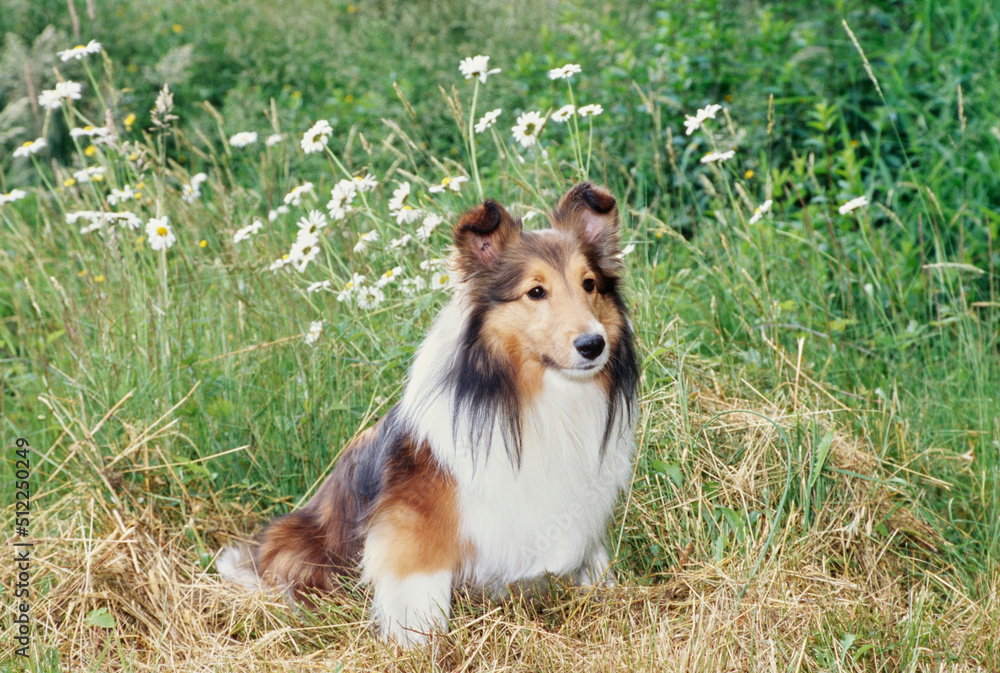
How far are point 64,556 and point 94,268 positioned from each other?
203 centimetres

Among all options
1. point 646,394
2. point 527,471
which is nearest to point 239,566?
point 527,471

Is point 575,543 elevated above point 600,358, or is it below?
below

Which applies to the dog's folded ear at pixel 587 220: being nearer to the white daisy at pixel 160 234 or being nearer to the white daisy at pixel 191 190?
the white daisy at pixel 160 234

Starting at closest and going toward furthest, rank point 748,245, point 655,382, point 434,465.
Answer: point 434,465 → point 655,382 → point 748,245

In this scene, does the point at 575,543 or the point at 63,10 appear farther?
the point at 63,10

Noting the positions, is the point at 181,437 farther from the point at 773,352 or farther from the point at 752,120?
the point at 752,120

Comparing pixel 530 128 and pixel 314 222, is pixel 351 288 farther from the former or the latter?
pixel 530 128

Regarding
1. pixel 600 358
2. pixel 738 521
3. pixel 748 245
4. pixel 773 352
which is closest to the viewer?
pixel 600 358

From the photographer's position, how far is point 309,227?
3891mm

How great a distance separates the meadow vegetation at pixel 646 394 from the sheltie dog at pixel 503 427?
20 centimetres

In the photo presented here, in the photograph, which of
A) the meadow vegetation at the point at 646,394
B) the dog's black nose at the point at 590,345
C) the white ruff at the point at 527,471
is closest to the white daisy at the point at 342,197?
the meadow vegetation at the point at 646,394

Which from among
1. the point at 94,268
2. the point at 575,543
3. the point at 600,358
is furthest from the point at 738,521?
the point at 94,268

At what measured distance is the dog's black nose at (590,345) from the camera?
8.84 feet

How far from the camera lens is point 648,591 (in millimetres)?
3225
